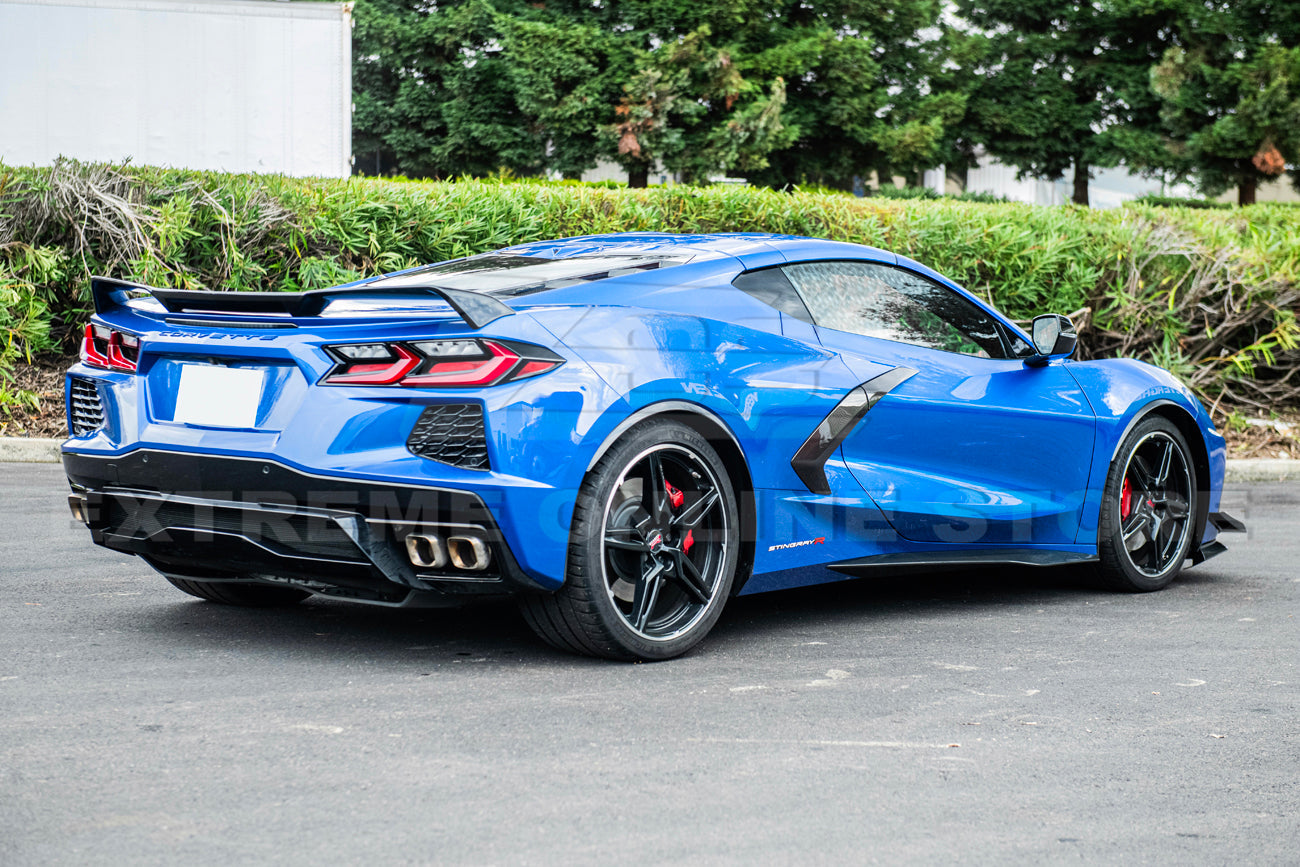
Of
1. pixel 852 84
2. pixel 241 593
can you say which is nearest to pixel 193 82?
pixel 241 593

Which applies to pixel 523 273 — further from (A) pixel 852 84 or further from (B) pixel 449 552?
(A) pixel 852 84

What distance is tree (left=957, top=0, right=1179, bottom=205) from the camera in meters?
39.9

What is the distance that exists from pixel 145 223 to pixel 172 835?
Answer: 8.18 m

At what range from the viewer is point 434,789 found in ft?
10.1

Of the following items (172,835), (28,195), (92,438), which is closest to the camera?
(172,835)

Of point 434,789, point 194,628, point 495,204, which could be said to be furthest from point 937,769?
point 495,204

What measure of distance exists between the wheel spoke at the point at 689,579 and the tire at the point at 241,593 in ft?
4.73

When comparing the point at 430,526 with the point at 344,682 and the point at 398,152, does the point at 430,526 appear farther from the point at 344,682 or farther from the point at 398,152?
the point at 398,152

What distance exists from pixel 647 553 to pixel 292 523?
3.29ft

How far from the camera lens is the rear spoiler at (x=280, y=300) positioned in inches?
152

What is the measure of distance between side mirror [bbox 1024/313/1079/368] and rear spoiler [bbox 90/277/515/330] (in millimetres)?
2485

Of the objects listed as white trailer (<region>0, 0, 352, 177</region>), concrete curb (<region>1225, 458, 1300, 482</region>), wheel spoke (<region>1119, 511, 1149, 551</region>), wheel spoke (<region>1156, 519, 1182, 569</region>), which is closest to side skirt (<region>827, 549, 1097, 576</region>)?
wheel spoke (<region>1119, 511, 1149, 551</region>)

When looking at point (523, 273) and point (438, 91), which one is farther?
point (438, 91)

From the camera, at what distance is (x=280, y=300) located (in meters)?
4.03
